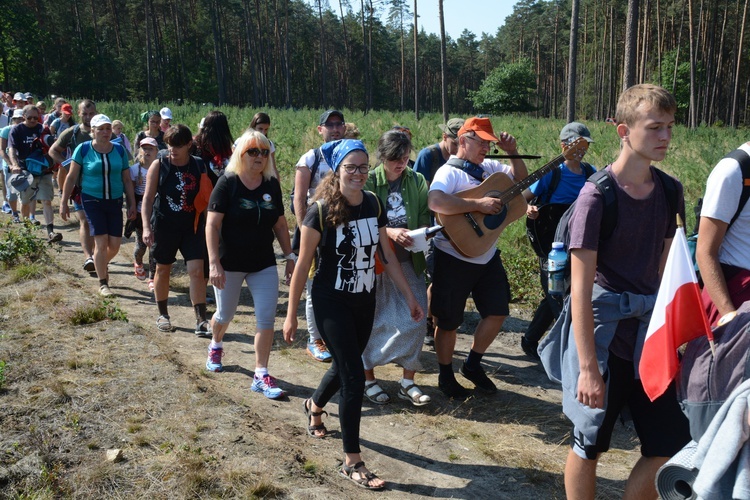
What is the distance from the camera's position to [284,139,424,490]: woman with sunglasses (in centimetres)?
397

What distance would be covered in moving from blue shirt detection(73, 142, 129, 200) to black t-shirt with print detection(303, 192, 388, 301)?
431cm

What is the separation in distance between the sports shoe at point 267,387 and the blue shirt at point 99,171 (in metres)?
3.50

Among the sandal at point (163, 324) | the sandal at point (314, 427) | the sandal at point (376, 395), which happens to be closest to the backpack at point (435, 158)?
the sandal at point (376, 395)

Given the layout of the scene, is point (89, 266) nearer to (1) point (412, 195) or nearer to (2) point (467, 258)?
(1) point (412, 195)

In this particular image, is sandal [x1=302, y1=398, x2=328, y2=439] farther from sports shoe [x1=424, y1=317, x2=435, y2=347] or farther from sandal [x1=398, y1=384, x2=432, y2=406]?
sports shoe [x1=424, y1=317, x2=435, y2=347]

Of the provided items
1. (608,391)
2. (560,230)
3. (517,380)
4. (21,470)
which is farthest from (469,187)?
(21,470)

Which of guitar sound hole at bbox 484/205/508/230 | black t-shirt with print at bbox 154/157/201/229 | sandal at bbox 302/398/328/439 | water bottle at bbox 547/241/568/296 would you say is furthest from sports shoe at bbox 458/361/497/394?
black t-shirt with print at bbox 154/157/201/229

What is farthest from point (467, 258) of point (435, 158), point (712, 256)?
point (712, 256)

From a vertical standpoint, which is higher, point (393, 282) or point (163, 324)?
point (393, 282)

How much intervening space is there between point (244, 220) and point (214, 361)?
1351 mm

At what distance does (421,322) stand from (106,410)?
7.47 feet

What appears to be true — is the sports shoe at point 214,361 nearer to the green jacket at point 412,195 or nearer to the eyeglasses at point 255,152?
the eyeglasses at point 255,152

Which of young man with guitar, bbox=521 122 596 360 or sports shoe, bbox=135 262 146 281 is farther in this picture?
sports shoe, bbox=135 262 146 281

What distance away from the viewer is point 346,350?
13.0 feet
